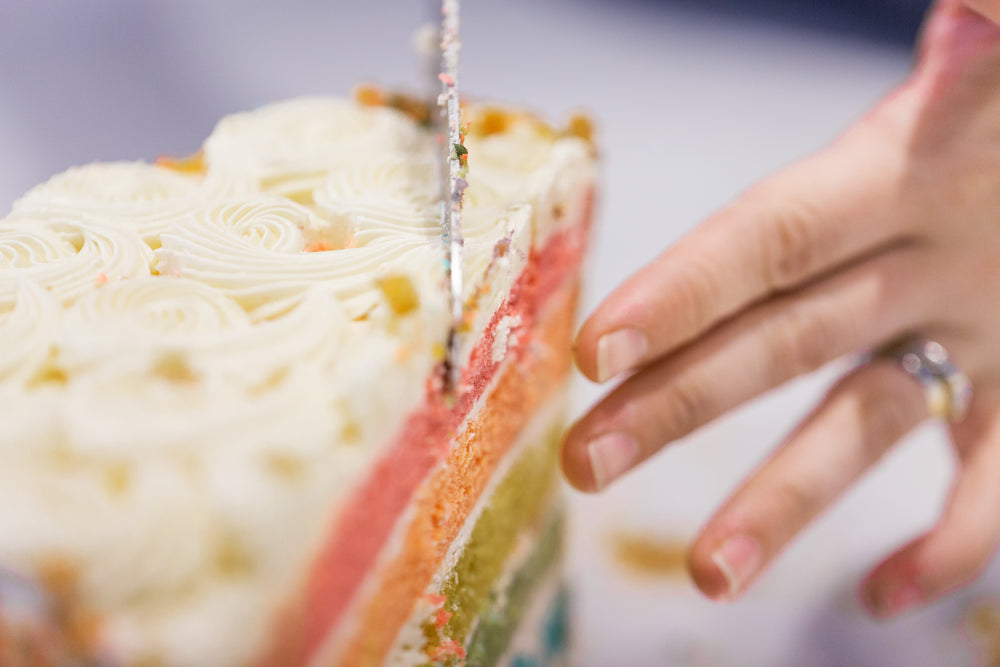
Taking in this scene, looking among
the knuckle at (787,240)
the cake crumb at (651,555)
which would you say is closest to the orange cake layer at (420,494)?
the knuckle at (787,240)

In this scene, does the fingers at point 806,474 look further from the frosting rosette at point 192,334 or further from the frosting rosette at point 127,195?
the frosting rosette at point 127,195

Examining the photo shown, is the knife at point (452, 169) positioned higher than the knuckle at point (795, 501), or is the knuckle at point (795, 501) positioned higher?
the knife at point (452, 169)

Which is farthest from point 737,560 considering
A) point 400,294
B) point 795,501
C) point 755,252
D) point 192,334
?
point 192,334

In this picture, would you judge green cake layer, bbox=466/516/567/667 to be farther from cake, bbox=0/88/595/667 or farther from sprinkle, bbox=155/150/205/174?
sprinkle, bbox=155/150/205/174

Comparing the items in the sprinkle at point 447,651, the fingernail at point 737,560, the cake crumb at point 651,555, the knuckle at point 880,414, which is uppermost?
the sprinkle at point 447,651

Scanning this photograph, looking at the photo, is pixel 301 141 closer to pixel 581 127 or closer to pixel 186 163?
pixel 186 163

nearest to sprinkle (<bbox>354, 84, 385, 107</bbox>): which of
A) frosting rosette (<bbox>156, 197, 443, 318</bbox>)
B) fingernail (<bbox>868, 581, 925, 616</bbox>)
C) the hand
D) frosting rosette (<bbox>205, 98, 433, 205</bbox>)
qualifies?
frosting rosette (<bbox>205, 98, 433, 205</bbox>)

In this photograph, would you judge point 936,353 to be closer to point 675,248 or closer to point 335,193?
point 675,248
